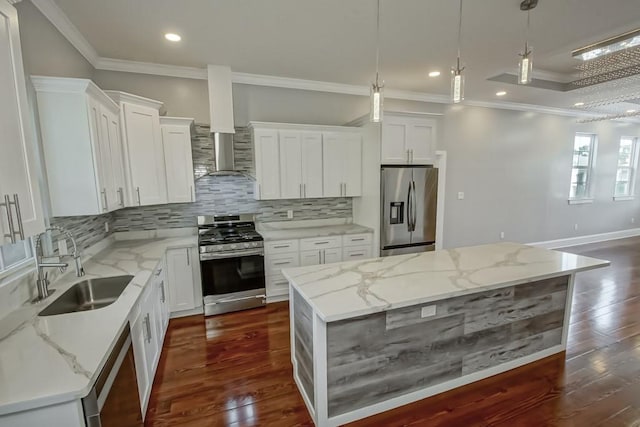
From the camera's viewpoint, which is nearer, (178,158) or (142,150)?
(142,150)

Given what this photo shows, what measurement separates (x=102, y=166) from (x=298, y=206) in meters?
2.35

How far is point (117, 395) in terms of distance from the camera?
4.47 feet

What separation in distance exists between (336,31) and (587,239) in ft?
23.7

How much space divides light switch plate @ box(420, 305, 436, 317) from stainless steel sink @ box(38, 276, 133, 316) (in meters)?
2.13

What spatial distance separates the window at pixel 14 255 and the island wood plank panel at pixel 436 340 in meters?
1.93

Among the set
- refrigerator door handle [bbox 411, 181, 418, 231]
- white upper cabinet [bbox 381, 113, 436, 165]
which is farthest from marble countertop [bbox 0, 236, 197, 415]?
refrigerator door handle [bbox 411, 181, 418, 231]

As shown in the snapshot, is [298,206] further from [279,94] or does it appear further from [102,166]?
[102,166]

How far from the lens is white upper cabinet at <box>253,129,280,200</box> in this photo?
355cm

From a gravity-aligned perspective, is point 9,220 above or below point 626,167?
below

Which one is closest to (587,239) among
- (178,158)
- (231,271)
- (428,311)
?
(428,311)

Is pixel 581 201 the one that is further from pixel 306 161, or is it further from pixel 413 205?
pixel 306 161

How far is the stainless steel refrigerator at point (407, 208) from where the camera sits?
3.70m

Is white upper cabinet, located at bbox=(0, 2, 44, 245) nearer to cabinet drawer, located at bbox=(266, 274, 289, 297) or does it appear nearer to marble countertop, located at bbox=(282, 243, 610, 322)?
marble countertop, located at bbox=(282, 243, 610, 322)

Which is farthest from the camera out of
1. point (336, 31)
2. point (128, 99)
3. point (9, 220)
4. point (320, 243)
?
point (320, 243)
